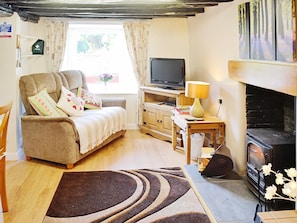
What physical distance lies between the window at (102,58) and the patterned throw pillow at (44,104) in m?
1.68

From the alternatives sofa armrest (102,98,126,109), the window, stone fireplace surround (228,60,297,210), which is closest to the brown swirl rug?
stone fireplace surround (228,60,297,210)

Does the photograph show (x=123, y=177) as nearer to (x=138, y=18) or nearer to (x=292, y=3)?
(x=292, y=3)

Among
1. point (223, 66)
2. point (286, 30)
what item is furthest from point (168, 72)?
point (286, 30)

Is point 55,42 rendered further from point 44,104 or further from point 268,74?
point 268,74

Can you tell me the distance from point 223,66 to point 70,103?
2.27 m

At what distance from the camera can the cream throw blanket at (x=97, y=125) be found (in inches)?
173

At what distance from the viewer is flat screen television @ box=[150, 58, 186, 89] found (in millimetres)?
5355

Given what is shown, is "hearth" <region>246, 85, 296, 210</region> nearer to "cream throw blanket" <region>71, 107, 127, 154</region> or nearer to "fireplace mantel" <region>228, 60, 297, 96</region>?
"fireplace mantel" <region>228, 60, 297, 96</region>

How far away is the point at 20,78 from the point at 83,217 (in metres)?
2.38

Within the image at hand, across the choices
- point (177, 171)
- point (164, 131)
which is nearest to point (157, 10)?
point (164, 131)

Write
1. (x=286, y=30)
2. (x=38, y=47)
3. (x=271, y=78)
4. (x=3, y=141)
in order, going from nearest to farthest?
(x=286, y=30)
(x=271, y=78)
(x=3, y=141)
(x=38, y=47)

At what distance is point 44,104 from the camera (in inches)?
182

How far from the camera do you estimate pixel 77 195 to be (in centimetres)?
345

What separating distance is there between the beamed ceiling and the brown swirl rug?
81.9 inches
